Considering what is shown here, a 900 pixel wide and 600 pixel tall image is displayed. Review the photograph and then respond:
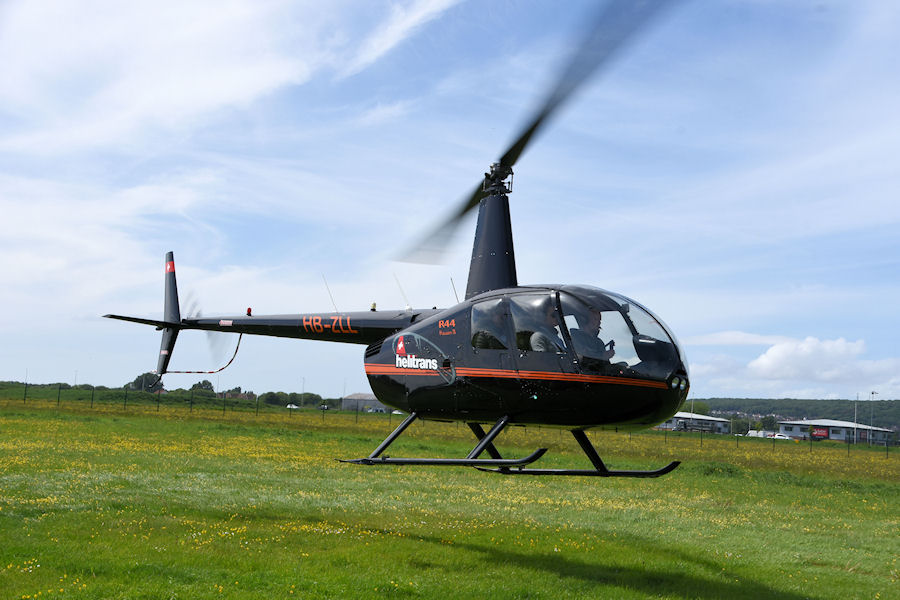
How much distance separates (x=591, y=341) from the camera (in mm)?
10297

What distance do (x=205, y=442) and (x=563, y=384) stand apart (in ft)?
97.7

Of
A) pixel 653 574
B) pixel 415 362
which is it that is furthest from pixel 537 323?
pixel 653 574

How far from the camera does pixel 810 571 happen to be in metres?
15.5

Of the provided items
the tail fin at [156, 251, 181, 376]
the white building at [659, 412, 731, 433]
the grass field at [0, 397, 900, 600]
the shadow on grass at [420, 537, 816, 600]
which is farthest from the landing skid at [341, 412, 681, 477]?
the white building at [659, 412, 731, 433]

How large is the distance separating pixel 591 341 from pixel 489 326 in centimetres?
174

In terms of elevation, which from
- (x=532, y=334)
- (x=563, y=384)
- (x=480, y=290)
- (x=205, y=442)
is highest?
(x=480, y=290)

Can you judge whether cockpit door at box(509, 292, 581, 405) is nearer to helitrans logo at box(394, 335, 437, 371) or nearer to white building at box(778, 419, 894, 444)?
helitrans logo at box(394, 335, 437, 371)

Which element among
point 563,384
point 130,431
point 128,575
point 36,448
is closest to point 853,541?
point 563,384

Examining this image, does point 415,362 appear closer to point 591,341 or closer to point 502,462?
point 502,462

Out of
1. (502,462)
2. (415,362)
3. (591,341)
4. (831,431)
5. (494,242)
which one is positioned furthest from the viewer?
(831,431)

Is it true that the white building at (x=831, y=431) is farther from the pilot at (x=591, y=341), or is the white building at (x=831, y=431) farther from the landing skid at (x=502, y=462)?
the pilot at (x=591, y=341)

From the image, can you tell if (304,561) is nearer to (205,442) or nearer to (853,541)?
(853,541)

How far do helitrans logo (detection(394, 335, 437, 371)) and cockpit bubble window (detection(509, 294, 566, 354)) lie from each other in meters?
1.81

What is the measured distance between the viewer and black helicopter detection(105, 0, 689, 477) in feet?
33.1
